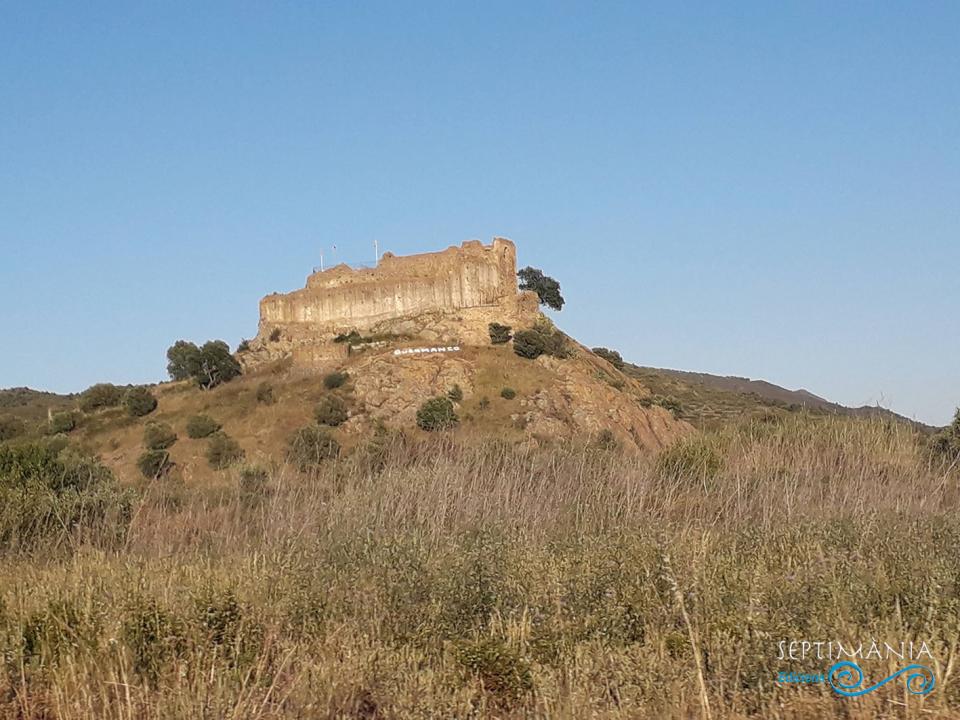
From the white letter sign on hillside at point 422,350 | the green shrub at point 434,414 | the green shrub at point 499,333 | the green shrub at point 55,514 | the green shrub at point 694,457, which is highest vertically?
the green shrub at point 499,333

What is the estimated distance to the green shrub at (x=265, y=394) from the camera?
48.0 metres

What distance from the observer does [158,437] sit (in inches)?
1705

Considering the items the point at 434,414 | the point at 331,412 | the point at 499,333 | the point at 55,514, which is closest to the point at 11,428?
the point at 331,412

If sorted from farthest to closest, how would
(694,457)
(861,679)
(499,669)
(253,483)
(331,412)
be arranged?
1. (331,412)
2. (694,457)
3. (253,483)
4. (499,669)
5. (861,679)

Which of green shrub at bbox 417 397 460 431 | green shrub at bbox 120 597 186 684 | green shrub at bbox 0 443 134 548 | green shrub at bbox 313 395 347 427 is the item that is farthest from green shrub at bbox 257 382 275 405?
green shrub at bbox 120 597 186 684

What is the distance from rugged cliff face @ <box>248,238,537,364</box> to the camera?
54.9 metres

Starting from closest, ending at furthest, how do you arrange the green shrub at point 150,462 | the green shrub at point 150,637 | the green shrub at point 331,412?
the green shrub at point 150,637, the green shrub at point 150,462, the green shrub at point 331,412

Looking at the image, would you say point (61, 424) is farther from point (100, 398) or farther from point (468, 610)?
point (468, 610)

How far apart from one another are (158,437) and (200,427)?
2.05 meters

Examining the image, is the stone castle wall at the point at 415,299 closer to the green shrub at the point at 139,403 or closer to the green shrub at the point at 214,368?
the green shrub at the point at 214,368

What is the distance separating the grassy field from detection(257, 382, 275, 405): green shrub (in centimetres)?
4000

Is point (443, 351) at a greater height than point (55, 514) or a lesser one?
greater

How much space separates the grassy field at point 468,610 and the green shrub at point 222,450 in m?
31.7

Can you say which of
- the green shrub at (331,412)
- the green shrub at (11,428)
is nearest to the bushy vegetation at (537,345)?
the green shrub at (331,412)
